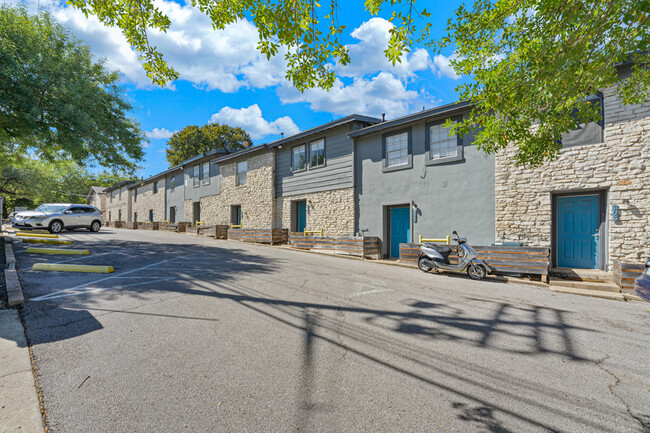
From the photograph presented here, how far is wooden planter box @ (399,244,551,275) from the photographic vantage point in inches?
348

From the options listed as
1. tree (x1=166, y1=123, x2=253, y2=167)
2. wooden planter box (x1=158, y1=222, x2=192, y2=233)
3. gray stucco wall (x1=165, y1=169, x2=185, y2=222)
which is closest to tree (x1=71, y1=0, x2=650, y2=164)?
wooden planter box (x1=158, y1=222, x2=192, y2=233)

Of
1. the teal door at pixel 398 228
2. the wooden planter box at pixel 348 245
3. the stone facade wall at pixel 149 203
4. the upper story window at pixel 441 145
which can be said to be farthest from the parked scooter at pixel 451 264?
the stone facade wall at pixel 149 203

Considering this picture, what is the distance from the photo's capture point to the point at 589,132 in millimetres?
9188

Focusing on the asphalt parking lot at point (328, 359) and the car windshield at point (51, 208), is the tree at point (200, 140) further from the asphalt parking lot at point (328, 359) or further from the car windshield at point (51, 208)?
the asphalt parking lot at point (328, 359)

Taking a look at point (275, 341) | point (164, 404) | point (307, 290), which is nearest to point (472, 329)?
point (275, 341)

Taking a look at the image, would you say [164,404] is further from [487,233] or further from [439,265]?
[487,233]

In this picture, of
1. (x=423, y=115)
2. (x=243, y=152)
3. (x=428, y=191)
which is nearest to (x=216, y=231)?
Result: (x=243, y=152)

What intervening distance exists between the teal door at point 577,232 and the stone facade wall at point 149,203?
114ft

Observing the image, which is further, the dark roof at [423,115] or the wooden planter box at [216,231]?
the wooden planter box at [216,231]

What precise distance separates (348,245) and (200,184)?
62.9 ft

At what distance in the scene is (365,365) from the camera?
11.4ft

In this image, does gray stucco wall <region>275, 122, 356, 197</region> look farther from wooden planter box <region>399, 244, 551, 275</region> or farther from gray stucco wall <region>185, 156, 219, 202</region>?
gray stucco wall <region>185, 156, 219, 202</region>

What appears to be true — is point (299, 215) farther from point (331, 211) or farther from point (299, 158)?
point (299, 158)

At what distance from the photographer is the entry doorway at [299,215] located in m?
18.7
